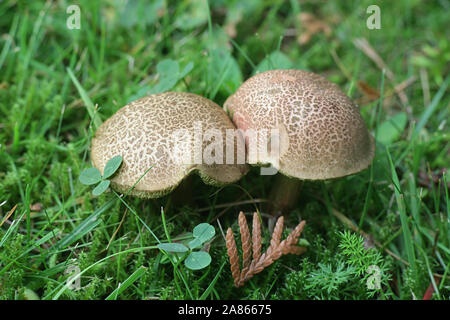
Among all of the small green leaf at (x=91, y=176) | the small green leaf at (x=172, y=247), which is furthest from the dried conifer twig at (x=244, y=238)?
the small green leaf at (x=91, y=176)

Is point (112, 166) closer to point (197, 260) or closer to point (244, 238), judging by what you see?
point (197, 260)

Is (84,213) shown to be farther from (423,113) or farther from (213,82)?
(423,113)

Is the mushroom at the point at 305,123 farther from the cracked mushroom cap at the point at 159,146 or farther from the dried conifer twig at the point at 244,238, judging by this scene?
the dried conifer twig at the point at 244,238

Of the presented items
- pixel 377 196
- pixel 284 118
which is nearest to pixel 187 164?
pixel 284 118

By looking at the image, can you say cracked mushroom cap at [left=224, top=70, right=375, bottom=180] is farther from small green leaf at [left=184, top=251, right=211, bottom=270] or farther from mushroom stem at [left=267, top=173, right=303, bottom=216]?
small green leaf at [left=184, top=251, right=211, bottom=270]

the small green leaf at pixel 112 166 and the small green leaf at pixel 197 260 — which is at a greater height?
the small green leaf at pixel 112 166
